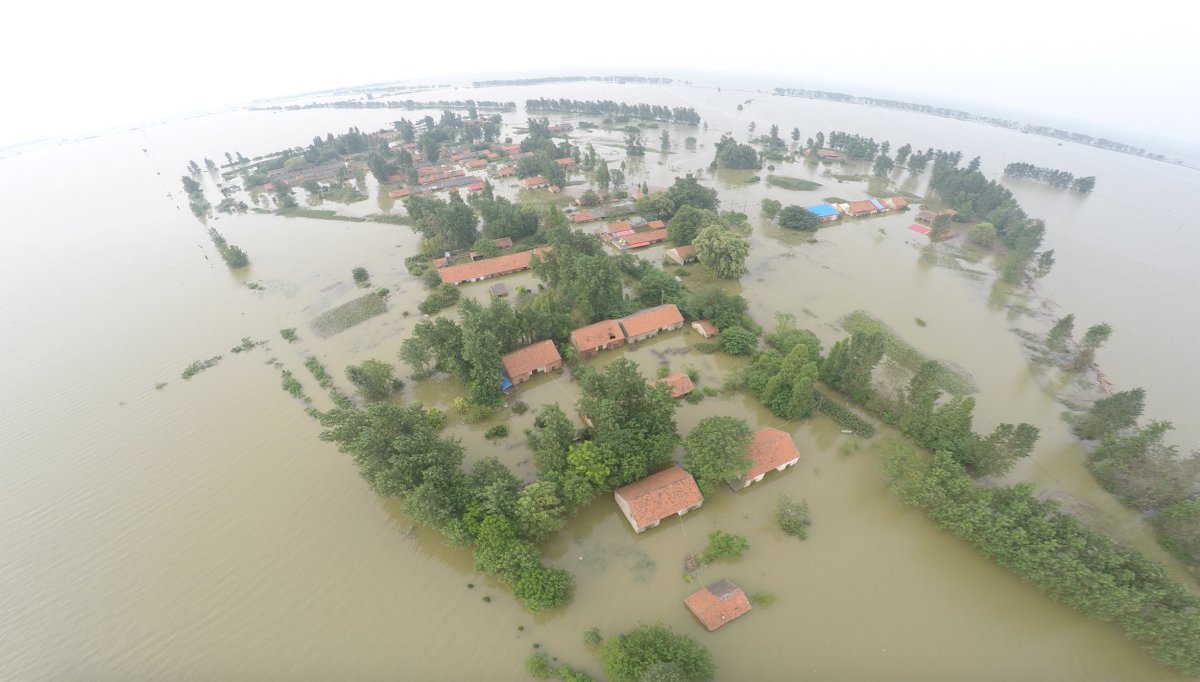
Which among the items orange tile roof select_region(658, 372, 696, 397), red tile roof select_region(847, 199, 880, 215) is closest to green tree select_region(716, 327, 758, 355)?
orange tile roof select_region(658, 372, 696, 397)

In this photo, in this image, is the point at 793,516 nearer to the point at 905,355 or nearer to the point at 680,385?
the point at 680,385

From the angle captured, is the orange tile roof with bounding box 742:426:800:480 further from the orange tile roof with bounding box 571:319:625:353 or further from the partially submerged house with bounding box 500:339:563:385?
the partially submerged house with bounding box 500:339:563:385

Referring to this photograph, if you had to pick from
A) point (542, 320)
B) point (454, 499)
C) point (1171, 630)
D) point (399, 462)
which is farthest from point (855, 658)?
point (542, 320)

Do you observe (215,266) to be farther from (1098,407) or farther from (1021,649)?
(1098,407)

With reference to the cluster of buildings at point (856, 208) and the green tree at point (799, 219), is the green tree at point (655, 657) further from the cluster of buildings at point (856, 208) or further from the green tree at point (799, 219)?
the cluster of buildings at point (856, 208)

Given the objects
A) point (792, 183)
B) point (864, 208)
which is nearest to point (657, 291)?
point (864, 208)
